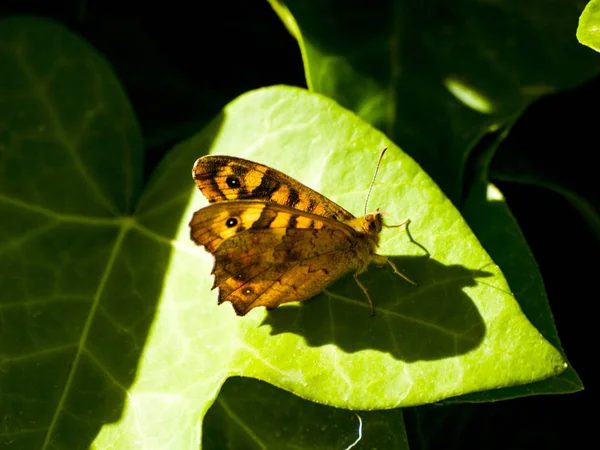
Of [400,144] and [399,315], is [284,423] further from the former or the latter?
[400,144]

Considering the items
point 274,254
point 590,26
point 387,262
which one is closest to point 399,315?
point 387,262

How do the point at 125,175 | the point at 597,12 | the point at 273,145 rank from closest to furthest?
the point at 597,12 < the point at 273,145 < the point at 125,175

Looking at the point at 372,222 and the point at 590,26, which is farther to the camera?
the point at 372,222

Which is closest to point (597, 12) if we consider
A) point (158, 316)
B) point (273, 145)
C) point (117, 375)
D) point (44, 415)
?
point (273, 145)

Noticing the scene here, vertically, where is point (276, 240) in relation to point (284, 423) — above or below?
above

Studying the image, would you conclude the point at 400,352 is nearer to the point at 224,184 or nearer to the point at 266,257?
the point at 266,257

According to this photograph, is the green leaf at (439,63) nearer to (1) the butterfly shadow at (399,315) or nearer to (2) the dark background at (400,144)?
(2) the dark background at (400,144)
